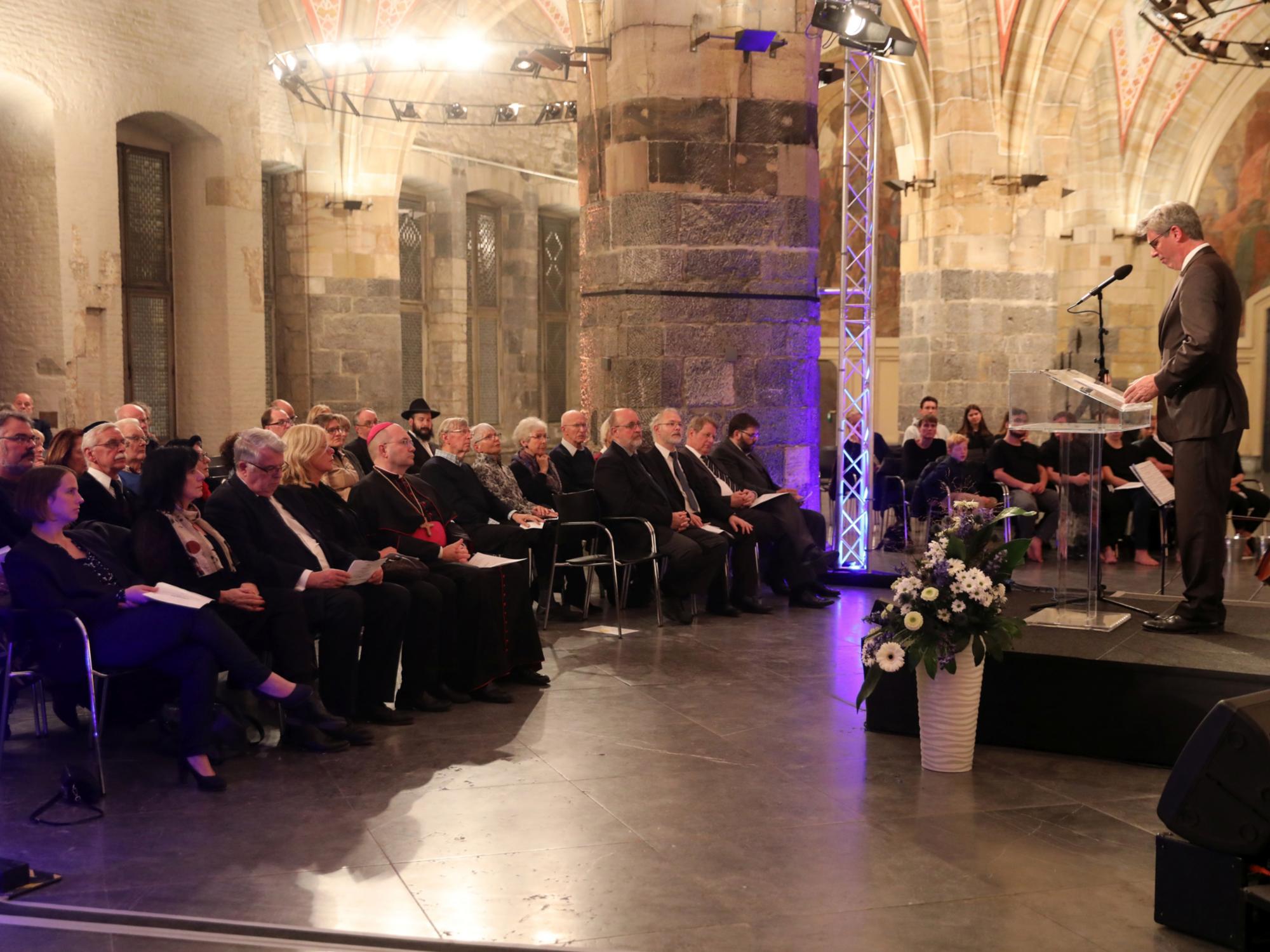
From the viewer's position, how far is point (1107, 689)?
184 inches

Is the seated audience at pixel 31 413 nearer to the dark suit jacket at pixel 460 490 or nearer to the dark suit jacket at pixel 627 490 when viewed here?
the dark suit jacket at pixel 460 490

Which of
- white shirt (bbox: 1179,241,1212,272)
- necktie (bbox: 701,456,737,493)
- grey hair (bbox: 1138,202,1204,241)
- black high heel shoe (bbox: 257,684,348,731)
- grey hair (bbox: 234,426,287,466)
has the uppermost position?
grey hair (bbox: 1138,202,1204,241)

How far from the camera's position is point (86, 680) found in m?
4.52

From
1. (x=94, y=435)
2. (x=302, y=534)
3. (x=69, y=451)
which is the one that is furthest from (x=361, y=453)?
(x=302, y=534)

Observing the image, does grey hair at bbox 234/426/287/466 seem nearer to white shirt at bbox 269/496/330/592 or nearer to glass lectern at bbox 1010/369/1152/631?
white shirt at bbox 269/496/330/592

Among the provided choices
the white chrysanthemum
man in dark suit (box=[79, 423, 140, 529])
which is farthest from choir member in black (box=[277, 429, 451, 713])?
the white chrysanthemum

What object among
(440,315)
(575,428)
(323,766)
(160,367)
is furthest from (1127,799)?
(440,315)

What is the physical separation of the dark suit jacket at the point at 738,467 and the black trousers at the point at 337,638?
3723 mm

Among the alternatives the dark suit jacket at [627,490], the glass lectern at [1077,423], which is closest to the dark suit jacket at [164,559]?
the dark suit jacket at [627,490]

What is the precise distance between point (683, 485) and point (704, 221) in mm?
1902

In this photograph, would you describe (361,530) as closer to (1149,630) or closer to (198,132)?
(1149,630)

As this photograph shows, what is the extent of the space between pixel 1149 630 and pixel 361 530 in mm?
3351

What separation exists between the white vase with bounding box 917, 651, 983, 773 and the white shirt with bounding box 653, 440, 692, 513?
342 centimetres

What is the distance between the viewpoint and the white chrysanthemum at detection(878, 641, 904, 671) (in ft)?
14.7
